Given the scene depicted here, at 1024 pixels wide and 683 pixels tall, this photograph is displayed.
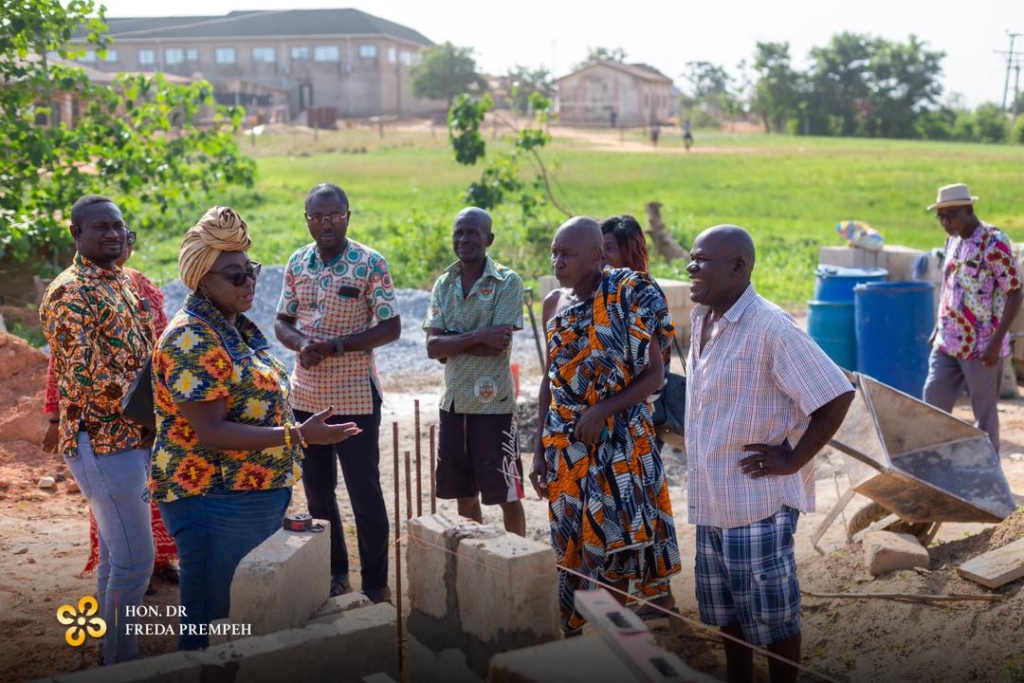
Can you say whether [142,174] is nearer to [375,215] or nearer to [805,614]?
[805,614]

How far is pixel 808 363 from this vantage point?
12.1 feet

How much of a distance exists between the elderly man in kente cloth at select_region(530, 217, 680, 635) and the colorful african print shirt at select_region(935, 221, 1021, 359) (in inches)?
119

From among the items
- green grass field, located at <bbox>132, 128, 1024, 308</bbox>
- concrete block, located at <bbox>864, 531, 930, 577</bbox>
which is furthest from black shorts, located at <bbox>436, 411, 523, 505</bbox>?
green grass field, located at <bbox>132, 128, 1024, 308</bbox>

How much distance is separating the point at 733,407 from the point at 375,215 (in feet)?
69.9

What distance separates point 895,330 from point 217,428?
6430mm

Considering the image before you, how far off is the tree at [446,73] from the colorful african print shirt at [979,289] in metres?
51.6

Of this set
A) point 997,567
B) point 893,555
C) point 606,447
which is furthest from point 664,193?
point 606,447

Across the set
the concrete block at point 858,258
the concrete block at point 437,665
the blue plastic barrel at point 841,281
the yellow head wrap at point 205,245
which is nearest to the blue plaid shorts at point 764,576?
the concrete block at point 437,665

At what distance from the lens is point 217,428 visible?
11.9ft

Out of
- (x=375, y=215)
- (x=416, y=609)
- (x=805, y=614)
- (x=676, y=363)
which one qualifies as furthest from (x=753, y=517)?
(x=375, y=215)

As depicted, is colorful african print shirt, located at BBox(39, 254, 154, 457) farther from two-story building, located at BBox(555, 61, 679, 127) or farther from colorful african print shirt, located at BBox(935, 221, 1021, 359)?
two-story building, located at BBox(555, 61, 679, 127)

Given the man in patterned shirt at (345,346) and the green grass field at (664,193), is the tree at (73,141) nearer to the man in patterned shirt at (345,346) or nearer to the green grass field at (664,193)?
the green grass field at (664,193)

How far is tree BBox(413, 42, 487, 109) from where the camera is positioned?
56812 mm

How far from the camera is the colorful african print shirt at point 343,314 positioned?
5207 millimetres
